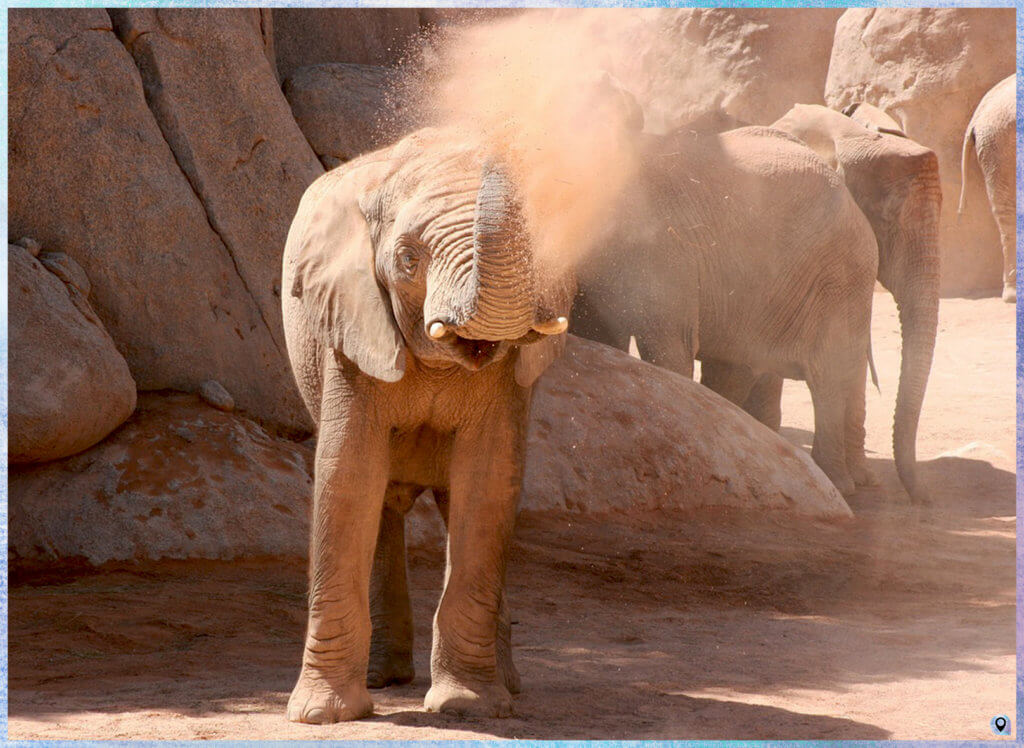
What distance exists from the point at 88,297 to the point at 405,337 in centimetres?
398

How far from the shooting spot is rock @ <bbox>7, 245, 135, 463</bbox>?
707 centimetres

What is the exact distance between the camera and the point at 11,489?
23.3 feet

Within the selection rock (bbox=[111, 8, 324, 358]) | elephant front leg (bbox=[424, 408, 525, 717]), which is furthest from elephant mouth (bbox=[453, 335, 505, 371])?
rock (bbox=[111, 8, 324, 358])

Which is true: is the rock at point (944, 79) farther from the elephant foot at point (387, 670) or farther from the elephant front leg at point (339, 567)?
the elephant front leg at point (339, 567)

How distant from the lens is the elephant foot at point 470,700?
4656 millimetres

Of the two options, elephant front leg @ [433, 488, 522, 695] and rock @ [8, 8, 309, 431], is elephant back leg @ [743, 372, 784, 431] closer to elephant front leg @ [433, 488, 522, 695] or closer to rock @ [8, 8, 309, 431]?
rock @ [8, 8, 309, 431]

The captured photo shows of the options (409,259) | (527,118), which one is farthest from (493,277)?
(527,118)

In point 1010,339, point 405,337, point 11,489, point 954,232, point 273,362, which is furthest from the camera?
point 954,232

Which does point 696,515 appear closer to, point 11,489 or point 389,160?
point 11,489

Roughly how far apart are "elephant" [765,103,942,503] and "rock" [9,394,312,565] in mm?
5052

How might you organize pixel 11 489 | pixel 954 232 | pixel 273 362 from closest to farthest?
1. pixel 11 489
2. pixel 273 362
3. pixel 954 232

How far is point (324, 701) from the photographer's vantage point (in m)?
4.59

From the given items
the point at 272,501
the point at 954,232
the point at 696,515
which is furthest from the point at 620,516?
the point at 954,232

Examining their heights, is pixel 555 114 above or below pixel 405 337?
above
